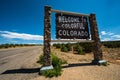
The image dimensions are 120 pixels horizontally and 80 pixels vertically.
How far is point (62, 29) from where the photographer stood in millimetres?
8609

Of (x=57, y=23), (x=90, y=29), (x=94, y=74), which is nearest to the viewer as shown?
(x=94, y=74)

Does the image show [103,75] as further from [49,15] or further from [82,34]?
[49,15]

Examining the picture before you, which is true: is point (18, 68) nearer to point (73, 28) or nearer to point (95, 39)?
point (73, 28)

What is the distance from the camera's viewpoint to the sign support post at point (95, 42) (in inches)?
362

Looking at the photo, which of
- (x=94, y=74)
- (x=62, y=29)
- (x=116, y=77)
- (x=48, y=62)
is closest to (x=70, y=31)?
(x=62, y=29)

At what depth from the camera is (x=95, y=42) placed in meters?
9.49

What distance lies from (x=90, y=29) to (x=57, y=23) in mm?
2987

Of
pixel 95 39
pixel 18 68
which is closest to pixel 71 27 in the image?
pixel 95 39

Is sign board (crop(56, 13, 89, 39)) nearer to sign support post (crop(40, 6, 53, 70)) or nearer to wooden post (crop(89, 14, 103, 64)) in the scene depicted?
wooden post (crop(89, 14, 103, 64))

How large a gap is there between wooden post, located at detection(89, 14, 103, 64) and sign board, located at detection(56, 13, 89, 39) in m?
0.50

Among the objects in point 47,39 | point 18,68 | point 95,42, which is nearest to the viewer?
point 47,39

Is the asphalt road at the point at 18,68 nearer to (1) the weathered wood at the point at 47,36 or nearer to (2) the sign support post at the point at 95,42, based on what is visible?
(1) the weathered wood at the point at 47,36

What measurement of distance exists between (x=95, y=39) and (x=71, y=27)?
2.15 meters

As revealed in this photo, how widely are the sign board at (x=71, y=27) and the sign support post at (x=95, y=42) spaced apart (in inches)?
19.7
